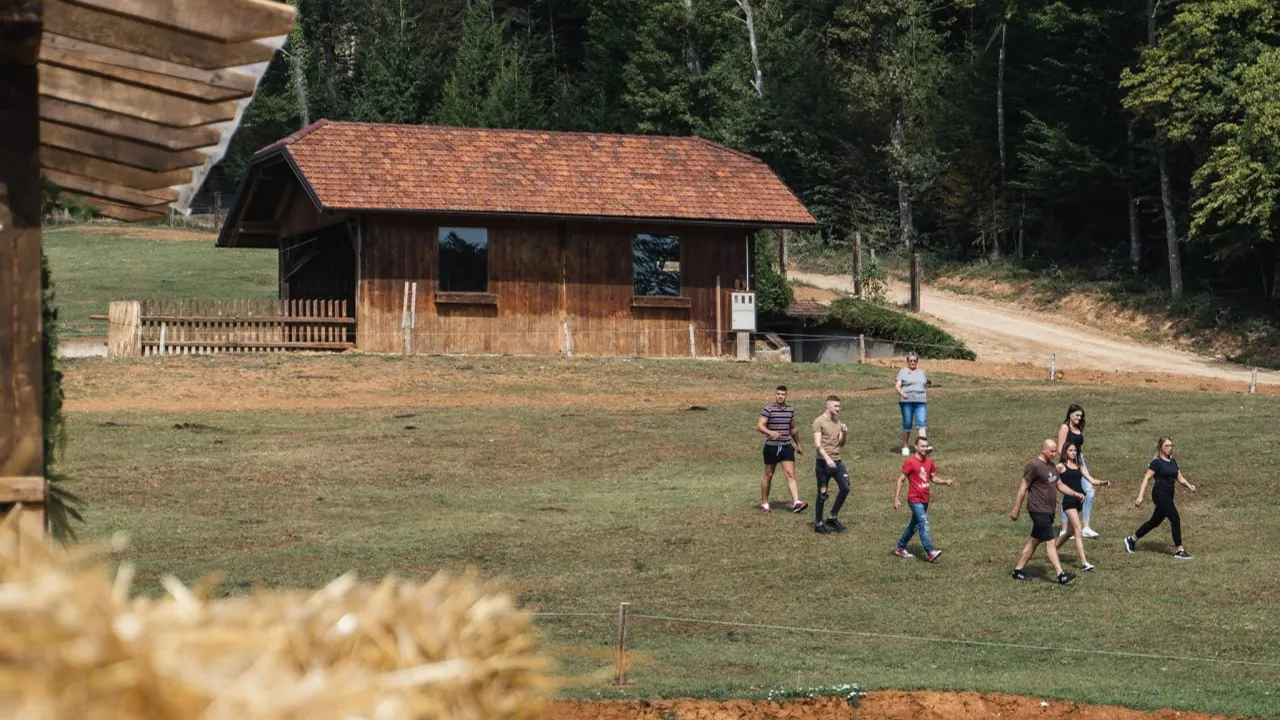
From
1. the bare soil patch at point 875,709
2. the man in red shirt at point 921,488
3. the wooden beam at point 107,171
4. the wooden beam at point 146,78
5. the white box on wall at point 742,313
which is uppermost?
the wooden beam at point 146,78

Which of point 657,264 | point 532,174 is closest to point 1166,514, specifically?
point 657,264

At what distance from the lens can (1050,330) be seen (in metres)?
57.2

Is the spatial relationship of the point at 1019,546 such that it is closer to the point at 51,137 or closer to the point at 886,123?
the point at 51,137

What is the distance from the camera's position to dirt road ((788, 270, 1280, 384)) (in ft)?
164

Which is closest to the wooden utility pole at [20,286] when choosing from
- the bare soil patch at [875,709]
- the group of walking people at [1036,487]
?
the bare soil patch at [875,709]

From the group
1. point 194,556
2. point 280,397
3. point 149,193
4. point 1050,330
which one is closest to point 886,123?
point 1050,330

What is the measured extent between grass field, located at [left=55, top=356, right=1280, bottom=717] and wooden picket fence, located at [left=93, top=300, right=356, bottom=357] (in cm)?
241

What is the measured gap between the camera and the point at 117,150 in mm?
7316

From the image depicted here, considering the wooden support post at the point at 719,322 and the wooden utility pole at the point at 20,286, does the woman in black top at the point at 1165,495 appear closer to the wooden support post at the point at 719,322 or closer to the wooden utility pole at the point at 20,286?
the wooden utility pole at the point at 20,286

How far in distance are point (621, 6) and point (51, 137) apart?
268 feet

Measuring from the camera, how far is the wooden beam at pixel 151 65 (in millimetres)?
6250

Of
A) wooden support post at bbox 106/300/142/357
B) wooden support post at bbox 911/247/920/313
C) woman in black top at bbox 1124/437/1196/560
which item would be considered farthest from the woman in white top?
wooden support post at bbox 911/247/920/313

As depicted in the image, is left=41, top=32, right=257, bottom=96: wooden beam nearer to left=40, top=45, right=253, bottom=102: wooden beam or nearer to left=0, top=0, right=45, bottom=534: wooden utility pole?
left=40, top=45, right=253, bottom=102: wooden beam

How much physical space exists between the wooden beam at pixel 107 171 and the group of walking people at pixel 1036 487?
49.1 feet
